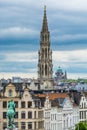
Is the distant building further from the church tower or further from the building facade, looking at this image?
the church tower

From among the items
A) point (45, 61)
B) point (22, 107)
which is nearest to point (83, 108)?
point (22, 107)

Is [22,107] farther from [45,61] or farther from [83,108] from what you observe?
[45,61]

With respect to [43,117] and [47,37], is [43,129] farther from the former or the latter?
[47,37]

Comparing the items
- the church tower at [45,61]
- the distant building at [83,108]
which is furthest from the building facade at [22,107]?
the church tower at [45,61]

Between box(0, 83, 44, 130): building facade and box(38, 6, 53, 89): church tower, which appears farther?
box(38, 6, 53, 89): church tower

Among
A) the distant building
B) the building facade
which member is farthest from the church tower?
the building facade

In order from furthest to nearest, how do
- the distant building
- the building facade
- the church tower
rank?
the church tower < the distant building < the building facade

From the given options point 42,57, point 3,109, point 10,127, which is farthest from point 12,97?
point 42,57

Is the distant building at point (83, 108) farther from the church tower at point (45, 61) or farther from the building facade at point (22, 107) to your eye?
the church tower at point (45, 61)

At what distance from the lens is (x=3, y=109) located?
9675 cm

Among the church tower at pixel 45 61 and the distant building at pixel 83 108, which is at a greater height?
the church tower at pixel 45 61

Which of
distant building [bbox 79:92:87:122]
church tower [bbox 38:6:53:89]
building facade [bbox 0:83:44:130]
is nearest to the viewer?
building facade [bbox 0:83:44:130]

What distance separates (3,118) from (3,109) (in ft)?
4.00

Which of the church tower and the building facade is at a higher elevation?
the church tower
